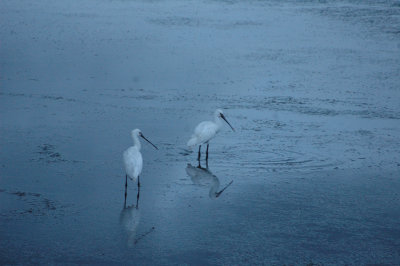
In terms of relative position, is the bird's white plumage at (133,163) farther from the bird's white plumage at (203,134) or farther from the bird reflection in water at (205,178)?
the bird's white plumage at (203,134)

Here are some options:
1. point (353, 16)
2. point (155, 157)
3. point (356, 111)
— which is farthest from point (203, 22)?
point (155, 157)

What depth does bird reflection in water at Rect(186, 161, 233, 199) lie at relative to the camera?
31.4ft

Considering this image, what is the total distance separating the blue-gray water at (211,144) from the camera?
25.7 feet

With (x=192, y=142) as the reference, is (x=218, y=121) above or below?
above

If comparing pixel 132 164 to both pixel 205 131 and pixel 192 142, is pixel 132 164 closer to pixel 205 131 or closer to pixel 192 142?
pixel 192 142

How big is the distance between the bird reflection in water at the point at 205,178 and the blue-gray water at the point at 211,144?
50mm

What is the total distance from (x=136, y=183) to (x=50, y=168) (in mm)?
1332

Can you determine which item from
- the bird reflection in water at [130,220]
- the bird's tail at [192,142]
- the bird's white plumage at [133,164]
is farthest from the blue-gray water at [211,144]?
the bird's white plumage at [133,164]

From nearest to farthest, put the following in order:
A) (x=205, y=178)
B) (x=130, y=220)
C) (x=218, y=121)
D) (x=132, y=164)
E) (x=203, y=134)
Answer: (x=130, y=220)
(x=132, y=164)
(x=205, y=178)
(x=203, y=134)
(x=218, y=121)

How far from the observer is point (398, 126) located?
13.0 metres

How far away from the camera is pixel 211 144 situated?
12.0m

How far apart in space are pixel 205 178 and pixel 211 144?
192 cm

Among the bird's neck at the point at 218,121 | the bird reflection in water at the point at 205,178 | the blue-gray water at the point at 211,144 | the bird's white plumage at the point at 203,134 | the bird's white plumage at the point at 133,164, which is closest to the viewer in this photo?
the blue-gray water at the point at 211,144

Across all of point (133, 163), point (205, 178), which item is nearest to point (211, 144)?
point (205, 178)
